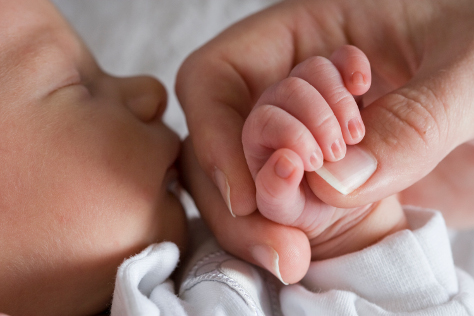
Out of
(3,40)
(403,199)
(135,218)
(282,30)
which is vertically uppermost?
(3,40)

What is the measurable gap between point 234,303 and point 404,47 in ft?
1.82

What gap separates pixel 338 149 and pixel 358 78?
0.33 ft

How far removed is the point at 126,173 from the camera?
705mm

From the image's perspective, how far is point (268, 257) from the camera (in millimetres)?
664

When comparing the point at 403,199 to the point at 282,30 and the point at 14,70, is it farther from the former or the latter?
the point at 14,70

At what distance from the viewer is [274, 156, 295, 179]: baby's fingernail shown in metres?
0.50

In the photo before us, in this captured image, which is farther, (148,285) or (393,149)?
(148,285)

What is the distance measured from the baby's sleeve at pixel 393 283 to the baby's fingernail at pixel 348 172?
0.19m

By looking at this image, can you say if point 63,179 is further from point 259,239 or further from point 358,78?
point 358,78

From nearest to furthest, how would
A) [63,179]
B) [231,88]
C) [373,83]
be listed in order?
[63,179]
[231,88]
[373,83]

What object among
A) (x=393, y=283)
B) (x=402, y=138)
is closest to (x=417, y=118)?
(x=402, y=138)

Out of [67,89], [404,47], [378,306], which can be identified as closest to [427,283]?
[378,306]

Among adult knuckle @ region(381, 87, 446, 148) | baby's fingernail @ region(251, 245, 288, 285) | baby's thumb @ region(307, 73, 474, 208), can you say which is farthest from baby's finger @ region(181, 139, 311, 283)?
adult knuckle @ region(381, 87, 446, 148)

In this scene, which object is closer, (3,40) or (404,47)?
(3,40)
